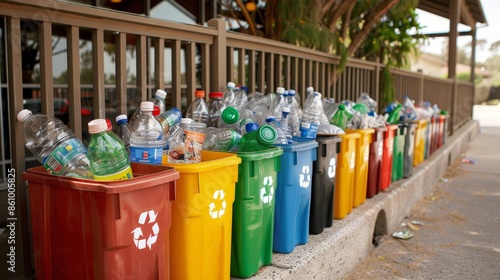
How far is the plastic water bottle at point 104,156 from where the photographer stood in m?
1.85

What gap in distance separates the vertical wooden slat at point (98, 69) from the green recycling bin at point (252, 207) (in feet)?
2.51

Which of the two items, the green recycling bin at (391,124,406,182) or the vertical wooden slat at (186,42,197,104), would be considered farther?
the green recycling bin at (391,124,406,182)

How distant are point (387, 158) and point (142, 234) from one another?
11.1ft

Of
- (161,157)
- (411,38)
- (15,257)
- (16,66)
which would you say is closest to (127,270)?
(161,157)

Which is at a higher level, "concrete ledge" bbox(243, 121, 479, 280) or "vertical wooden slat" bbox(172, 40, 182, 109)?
"vertical wooden slat" bbox(172, 40, 182, 109)

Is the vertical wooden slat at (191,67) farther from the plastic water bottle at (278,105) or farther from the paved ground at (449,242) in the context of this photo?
the paved ground at (449,242)

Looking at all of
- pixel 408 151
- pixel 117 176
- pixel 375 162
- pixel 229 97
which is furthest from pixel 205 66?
pixel 408 151

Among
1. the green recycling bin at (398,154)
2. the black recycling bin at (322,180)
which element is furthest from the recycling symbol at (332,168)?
the green recycling bin at (398,154)

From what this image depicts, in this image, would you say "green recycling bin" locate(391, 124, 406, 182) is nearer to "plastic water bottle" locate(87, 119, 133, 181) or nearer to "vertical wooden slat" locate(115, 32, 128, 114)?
"vertical wooden slat" locate(115, 32, 128, 114)

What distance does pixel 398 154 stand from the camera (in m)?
5.14

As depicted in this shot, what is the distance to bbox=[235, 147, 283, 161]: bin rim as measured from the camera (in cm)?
232

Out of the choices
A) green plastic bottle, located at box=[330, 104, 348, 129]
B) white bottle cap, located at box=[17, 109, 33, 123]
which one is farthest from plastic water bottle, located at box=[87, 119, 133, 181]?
green plastic bottle, located at box=[330, 104, 348, 129]

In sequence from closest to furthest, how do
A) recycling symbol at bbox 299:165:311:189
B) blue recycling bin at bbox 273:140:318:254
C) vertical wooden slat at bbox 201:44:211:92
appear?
blue recycling bin at bbox 273:140:318:254 < recycling symbol at bbox 299:165:311:189 < vertical wooden slat at bbox 201:44:211:92

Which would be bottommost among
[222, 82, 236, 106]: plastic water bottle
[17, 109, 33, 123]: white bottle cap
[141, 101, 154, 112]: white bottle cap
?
[17, 109, 33, 123]: white bottle cap
